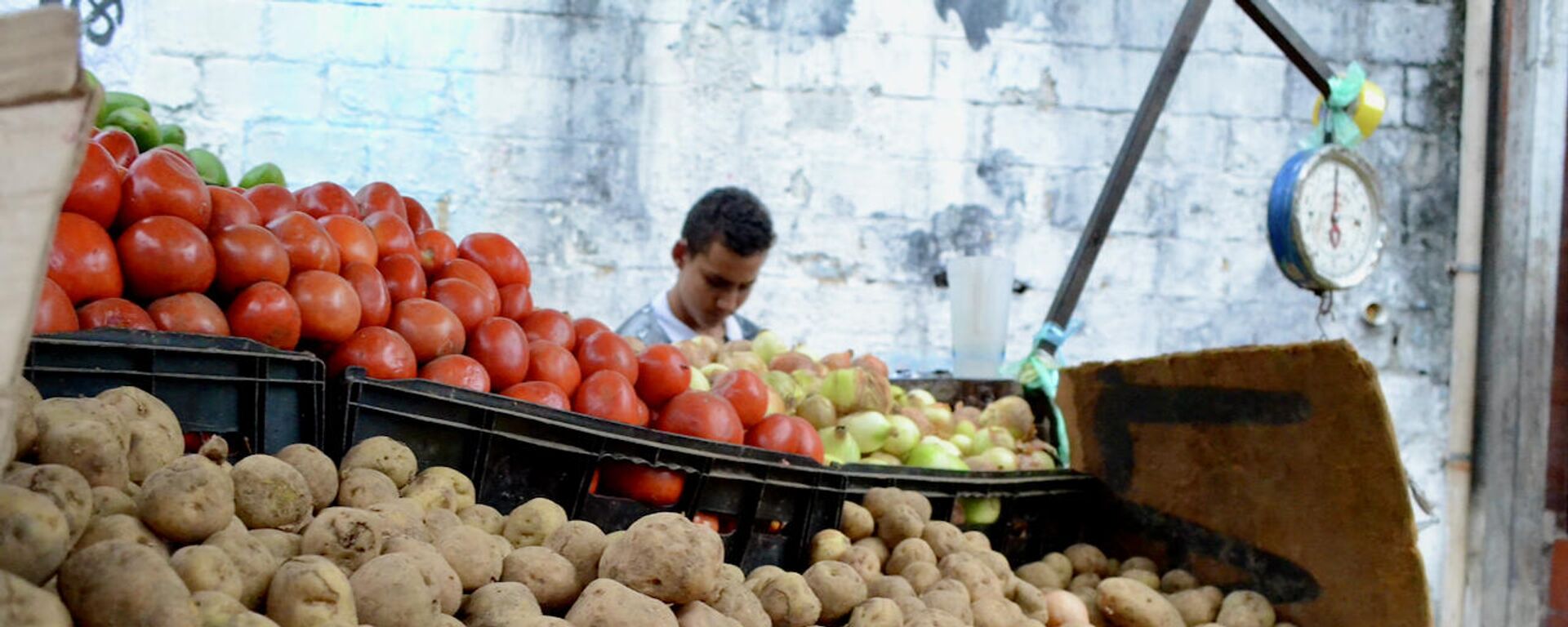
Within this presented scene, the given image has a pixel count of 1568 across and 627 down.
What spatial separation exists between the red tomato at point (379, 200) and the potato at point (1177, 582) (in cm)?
174

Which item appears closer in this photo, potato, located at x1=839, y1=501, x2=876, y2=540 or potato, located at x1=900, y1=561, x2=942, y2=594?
potato, located at x1=900, y1=561, x2=942, y2=594

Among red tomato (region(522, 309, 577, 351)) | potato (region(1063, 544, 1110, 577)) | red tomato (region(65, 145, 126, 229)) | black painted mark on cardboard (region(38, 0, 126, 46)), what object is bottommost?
potato (region(1063, 544, 1110, 577))

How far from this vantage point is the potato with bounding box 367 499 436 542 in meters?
1.24

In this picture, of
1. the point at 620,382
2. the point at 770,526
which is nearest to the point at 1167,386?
the point at 770,526

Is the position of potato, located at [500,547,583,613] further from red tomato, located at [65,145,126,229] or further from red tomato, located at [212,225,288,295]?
red tomato, located at [65,145,126,229]

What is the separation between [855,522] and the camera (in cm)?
201

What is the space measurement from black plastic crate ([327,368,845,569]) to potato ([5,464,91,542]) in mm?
548

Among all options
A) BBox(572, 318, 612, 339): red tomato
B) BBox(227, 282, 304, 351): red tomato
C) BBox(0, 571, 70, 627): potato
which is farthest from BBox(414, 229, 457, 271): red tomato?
BBox(0, 571, 70, 627): potato

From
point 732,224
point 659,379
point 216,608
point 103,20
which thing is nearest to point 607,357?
Result: point 659,379

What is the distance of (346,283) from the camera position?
1.79 metres

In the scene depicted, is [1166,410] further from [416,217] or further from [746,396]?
[416,217]

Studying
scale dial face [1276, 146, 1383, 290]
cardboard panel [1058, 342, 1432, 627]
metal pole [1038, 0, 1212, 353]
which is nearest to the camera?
cardboard panel [1058, 342, 1432, 627]

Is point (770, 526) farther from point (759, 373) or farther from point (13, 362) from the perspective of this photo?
point (13, 362)

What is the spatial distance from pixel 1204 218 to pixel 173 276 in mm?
4465
